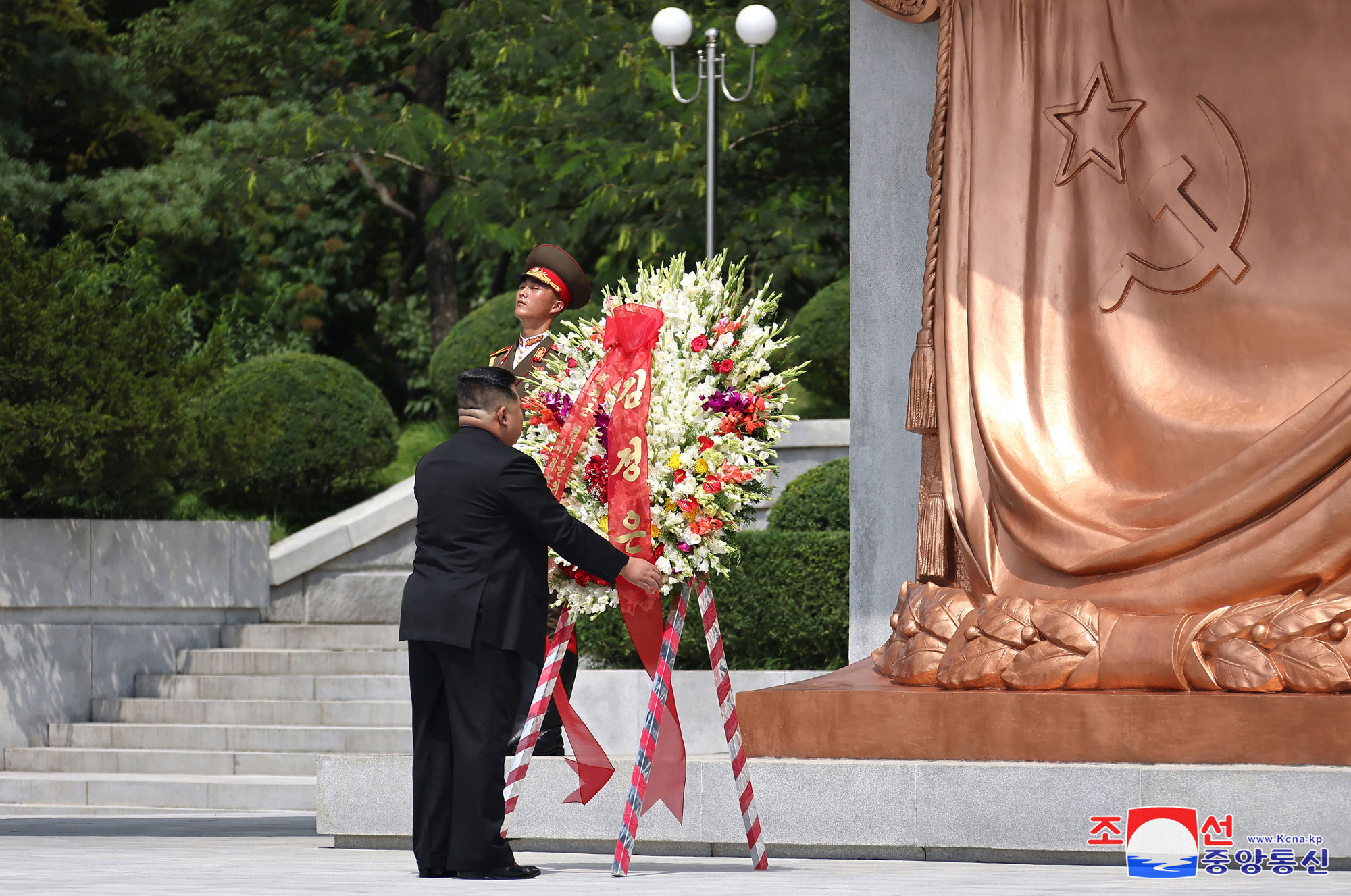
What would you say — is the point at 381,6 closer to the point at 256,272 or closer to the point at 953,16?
the point at 256,272

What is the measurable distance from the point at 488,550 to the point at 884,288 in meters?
3.29

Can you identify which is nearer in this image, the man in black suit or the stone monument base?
the man in black suit

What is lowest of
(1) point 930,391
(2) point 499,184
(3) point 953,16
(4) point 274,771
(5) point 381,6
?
(4) point 274,771

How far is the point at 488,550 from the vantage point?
5582mm

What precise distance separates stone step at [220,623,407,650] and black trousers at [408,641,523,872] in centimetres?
788

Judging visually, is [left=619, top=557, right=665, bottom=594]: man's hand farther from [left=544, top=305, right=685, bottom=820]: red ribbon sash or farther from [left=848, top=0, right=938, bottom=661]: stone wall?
[left=848, top=0, right=938, bottom=661]: stone wall

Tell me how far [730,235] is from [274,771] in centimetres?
755

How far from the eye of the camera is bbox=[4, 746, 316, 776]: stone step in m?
11.8

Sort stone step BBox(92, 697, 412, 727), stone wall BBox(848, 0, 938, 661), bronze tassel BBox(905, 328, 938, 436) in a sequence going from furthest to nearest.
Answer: stone step BBox(92, 697, 412, 727), stone wall BBox(848, 0, 938, 661), bronze tassel BBox(905, 328, 938, 436)

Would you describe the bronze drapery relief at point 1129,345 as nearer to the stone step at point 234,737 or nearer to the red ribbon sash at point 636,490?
the red ribbon sash at point 636,490

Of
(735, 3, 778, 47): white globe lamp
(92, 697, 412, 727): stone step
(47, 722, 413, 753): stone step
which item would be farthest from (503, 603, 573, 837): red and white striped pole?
(735, 3, 778, 47): white globe lamp

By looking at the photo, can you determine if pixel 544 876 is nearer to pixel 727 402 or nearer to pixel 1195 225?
pixel 727 402

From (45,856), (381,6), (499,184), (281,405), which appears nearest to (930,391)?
(45,856)

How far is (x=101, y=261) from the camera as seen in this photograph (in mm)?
21188
